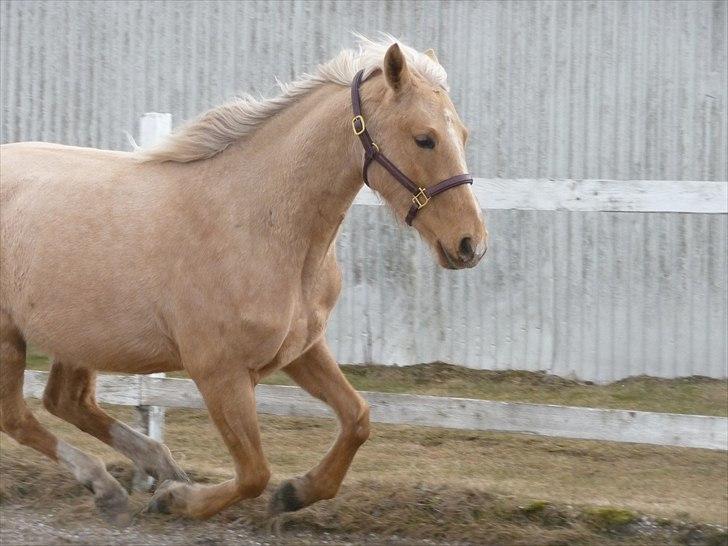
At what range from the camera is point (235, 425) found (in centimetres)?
409

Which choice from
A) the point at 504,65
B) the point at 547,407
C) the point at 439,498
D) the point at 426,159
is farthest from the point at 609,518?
the point at 504,65

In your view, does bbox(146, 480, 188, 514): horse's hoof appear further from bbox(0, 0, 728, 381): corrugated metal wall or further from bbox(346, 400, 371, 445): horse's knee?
bbox(0, 0, 728, 381): corrugated metal wall

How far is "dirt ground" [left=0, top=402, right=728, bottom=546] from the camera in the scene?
4.45 m

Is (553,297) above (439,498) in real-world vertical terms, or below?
above

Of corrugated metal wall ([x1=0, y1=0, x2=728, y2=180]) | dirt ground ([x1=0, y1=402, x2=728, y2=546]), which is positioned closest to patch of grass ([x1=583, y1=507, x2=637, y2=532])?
dirt ground ([x1=0, y1=402, x2=728, y2=546])

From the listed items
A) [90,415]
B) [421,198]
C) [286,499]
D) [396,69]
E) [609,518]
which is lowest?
[609,518]

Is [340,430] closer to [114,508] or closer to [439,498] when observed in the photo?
[439,498]

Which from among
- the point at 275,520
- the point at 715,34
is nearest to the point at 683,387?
the point at 715,34

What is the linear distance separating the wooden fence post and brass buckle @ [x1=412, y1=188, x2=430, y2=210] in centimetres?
187

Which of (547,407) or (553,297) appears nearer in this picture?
(547,407)

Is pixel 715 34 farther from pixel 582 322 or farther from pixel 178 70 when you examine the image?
pixel 178 70

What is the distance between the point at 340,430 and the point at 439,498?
2.04 ft

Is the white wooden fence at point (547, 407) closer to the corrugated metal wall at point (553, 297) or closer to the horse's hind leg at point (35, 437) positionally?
the horse's hind leg at point (35, 437)

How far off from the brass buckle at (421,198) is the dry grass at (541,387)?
3.54m
